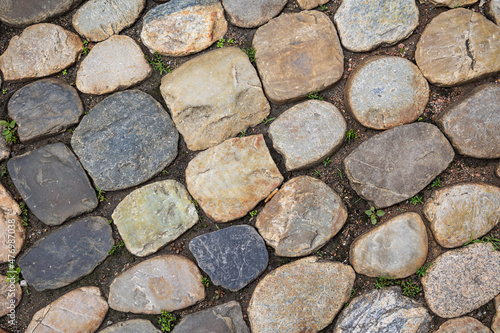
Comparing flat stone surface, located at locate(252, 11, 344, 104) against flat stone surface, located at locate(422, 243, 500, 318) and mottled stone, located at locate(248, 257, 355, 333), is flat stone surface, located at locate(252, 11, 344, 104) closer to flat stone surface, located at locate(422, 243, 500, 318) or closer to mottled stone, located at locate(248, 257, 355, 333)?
mottled stone, located at locate(248, 257, 355, 333)

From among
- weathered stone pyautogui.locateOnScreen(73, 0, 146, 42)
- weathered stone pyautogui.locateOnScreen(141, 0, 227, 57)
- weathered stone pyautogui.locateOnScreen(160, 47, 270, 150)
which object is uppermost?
weathered stone pyautogui.locateOnScreen(73, 0, 146, 42)

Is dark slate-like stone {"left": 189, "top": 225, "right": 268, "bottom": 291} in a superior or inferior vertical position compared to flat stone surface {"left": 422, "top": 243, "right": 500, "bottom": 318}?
superior

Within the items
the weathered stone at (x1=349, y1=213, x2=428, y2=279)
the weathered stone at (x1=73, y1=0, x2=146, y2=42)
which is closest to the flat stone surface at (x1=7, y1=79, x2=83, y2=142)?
the weathered stone at (x1=73, y1=0, x2=146, y2=42)

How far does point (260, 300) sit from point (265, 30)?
1.57m

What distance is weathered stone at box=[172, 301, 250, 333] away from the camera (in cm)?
207

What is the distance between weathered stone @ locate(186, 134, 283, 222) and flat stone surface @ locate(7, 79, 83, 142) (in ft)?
2.82

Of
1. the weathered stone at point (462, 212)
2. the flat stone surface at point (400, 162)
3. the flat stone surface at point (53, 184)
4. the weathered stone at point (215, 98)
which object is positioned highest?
the weathered stone at point (215, 98)

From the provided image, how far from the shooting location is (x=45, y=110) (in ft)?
7.11

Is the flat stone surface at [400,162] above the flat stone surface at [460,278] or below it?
above

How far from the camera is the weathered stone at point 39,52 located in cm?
219

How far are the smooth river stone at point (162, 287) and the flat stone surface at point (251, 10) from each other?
1445mm

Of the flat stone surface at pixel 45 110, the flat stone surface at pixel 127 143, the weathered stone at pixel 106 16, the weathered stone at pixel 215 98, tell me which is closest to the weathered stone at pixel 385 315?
the weathered stone at pixel 215 98

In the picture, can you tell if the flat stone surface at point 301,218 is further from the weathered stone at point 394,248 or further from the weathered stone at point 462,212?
the weathered stone at point 462,212

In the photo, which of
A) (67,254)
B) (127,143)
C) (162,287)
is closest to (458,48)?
(127,143)
